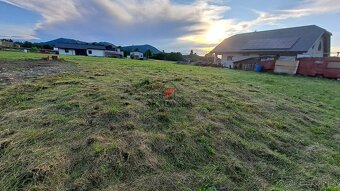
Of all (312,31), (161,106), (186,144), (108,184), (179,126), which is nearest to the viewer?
(108,184)

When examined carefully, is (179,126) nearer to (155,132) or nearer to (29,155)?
(155,132)

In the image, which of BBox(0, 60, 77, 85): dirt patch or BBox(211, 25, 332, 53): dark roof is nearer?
BBox(0, 60, 77, 85): dirt patch

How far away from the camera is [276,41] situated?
20.9m

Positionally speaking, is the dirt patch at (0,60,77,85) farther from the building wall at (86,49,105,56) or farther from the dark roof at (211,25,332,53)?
the building wall at (86,49,105,56)

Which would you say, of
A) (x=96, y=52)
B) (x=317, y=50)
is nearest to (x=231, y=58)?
(x=317, y=50)

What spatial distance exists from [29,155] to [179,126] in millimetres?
1880

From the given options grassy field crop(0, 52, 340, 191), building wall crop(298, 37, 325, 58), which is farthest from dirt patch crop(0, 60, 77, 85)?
building wall crop(298, 37, 325, 58)

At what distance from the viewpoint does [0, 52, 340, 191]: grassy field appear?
6.43ft

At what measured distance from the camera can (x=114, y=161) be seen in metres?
2.12

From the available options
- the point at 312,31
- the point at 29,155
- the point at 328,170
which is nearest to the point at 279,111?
the point at 328,170

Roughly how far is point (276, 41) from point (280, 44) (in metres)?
1.10

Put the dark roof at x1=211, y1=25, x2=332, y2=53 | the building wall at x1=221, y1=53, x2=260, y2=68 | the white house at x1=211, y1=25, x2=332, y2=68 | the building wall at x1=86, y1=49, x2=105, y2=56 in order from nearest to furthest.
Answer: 1. the white house at x1=211, y1=25, x2=332, y2=68
2. the dark roof at x1=211, y1=25, x2=332, y2=53
3. the building wall at x1=221, y1=53, x2=260, y2=68
4. the building wall at x1=86, y1=49, x2=105, y2=56

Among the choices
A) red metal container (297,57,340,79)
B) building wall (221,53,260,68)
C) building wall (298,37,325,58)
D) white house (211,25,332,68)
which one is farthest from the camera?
building wall (221,53,260,68)

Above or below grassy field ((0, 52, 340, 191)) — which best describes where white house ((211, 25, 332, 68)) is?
above
